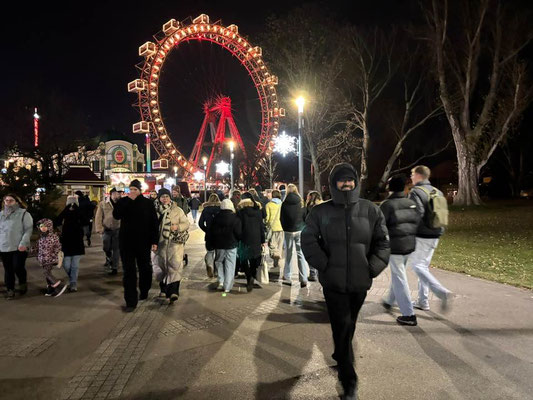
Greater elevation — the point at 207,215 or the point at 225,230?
the point at 207,215

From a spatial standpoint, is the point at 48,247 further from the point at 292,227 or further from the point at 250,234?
the point at 292,227

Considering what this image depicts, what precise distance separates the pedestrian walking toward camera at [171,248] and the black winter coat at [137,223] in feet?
0.69

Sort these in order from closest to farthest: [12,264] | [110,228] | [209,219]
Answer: [12,264], [209,219], [110,228]

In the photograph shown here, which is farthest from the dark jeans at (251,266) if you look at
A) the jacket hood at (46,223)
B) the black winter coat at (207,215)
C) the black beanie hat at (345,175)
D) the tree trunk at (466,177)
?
the tree trunk at (466,177)

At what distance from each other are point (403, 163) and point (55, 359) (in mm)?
53801

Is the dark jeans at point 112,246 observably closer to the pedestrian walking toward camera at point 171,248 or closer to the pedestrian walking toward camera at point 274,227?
the pedestrian walking toward camera at point 171,248

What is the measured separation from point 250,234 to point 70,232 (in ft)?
10.1

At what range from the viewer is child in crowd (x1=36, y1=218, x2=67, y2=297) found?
6.86 metres

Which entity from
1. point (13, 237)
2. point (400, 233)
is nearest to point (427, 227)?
point (400, 233)

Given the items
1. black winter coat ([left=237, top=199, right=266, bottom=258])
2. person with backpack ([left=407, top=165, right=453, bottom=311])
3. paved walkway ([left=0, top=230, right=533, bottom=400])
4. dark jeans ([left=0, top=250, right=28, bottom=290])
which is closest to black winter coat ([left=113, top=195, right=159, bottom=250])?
paved walkway ([left=0, top=230, right=533, bottom=400])

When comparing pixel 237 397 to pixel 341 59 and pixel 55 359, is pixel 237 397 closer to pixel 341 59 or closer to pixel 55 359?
pixel 55 359

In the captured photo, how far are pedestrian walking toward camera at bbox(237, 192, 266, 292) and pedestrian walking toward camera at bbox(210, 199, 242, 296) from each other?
233mm

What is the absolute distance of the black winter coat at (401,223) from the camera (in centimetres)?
524

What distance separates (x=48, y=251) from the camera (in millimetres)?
6875
